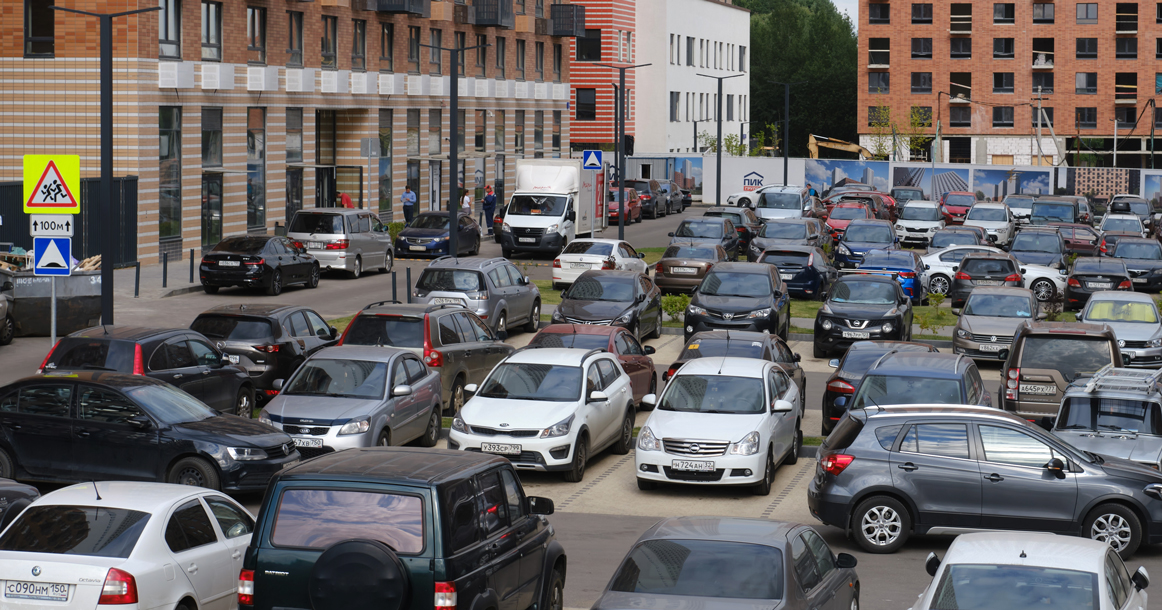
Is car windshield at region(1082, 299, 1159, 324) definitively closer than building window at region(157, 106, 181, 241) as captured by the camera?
Yes

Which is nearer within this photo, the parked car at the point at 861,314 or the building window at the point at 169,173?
the parked car at the point at 861,314

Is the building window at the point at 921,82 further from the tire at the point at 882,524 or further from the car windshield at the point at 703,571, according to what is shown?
the car windshield at the point at 703,571

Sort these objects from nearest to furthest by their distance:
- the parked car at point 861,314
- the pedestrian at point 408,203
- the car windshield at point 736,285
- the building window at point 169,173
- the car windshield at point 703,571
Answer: the car windshield at point 703,571 < the parked car at point 861,314 < the car windshield at point 736,285 < the building window at point 169,173 < the pedestrian at point 408,203

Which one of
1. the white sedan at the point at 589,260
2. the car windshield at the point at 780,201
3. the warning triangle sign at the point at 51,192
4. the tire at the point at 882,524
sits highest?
the car windshield at the point at 780,201

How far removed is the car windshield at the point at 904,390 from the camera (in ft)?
54.3

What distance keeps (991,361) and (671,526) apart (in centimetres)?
1811

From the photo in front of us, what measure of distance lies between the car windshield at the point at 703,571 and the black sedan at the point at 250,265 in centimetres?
2520

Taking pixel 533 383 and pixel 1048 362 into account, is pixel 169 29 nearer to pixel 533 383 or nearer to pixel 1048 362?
pixel 533 383

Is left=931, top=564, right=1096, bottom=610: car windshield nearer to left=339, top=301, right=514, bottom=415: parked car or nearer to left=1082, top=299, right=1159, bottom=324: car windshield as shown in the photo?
left=339, top=301, right=514, bottom=415: parked car

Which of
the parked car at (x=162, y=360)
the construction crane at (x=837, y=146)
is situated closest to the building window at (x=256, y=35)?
the parked car at (x=162, y=360)

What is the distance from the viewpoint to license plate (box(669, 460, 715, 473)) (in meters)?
15.5

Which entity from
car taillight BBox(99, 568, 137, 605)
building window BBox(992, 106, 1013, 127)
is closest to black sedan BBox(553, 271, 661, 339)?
car taillight BBox(99, 568, 137, 605)

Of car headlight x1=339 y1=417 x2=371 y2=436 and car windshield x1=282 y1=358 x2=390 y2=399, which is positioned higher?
car windshield x1=282 y1=358 x2=390 y2=399

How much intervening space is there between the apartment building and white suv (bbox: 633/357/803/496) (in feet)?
277
